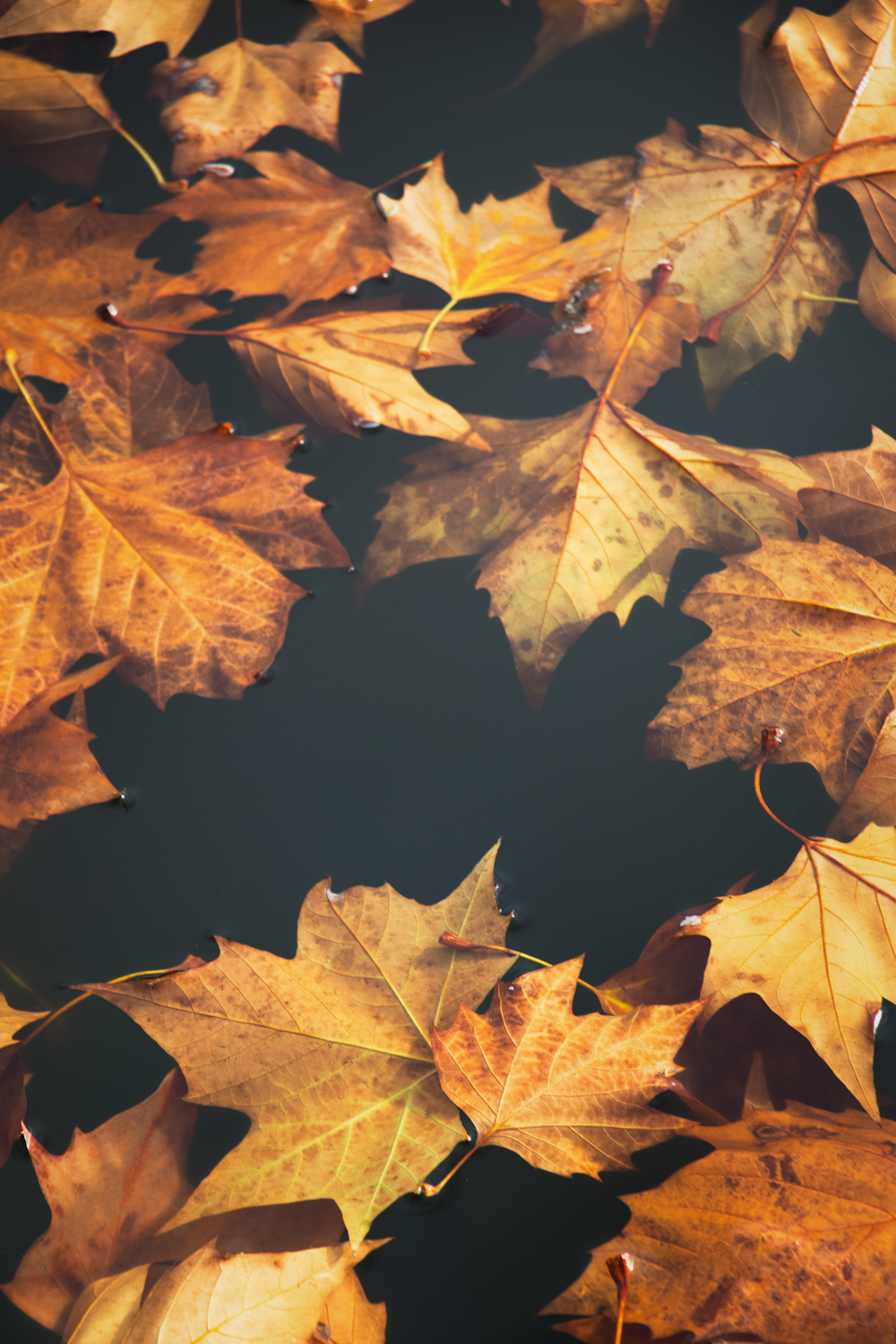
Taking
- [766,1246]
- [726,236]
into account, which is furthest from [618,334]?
[766,1246]

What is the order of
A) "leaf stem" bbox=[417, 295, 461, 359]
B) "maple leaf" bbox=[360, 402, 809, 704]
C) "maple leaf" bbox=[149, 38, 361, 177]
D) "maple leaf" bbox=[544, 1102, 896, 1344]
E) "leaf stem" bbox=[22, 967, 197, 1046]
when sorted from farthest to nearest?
"maple leaf" bbox=[149, 38, 361, 177] → "leaf stem" bbox=[417, 295, 461, 359] → "maple leaf" bbox=[360, 402, 809, 704] → "leaf stem" bbox=[22, 967, 197, 1046] → "maple leaf" bbox=[544, 1102, 896, 1344]

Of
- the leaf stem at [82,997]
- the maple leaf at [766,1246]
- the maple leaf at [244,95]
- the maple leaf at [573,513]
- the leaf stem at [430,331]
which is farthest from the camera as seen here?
the maple leaf at [244,95]

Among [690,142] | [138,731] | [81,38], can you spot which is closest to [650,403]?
[690,142]

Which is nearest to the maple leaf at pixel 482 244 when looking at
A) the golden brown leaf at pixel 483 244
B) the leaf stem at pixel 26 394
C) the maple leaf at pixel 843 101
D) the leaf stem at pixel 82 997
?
the golden brown leaf at pixel 483 244

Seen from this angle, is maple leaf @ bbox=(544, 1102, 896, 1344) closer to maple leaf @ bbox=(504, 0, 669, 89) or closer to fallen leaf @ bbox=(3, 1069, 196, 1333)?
fallen leaf @ bbox=(3, 1069, 196, 1333)

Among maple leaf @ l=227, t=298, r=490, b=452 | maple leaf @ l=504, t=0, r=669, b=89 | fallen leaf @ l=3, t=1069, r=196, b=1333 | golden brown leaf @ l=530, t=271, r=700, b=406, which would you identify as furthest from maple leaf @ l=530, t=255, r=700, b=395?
fallen leaf @ l=3, t=1069, r=196, b=1333

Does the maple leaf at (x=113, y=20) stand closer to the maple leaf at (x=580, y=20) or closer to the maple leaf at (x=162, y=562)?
the maple leaf at (x=580, y=20)
